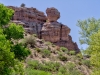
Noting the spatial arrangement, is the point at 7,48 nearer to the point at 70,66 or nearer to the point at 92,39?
the point at 92,39

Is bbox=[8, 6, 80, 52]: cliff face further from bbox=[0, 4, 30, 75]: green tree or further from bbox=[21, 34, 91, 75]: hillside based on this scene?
bbox=[0, 4, 30, 75]: green tree

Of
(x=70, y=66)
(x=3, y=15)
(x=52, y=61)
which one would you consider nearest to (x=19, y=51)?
(x=3, y=15)

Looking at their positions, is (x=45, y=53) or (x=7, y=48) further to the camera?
(x=45, y=53)

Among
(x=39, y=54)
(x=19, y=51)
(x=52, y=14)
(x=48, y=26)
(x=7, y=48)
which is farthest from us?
(x=52, y=14)

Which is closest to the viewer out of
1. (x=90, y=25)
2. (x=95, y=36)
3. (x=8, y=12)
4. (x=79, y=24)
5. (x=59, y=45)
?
(x=8, y=12)

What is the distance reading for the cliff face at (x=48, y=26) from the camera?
46562 millimetres

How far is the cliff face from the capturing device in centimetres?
4656

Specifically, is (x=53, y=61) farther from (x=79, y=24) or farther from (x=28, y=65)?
(x=79, y=24)

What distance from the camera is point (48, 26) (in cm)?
4728

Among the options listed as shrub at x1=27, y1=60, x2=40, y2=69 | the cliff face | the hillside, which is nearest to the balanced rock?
the cliff face

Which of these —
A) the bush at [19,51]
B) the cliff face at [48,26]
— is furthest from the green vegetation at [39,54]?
the cliff face at [48,26]

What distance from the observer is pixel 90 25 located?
67.4 ft

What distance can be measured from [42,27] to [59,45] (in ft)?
17.0

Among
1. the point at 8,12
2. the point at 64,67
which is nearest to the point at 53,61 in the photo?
the point at 64,67
